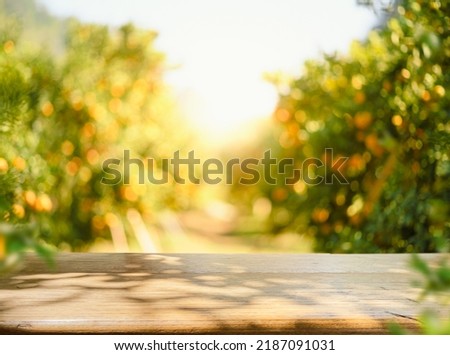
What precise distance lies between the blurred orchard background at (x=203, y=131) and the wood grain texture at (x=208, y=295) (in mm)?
248

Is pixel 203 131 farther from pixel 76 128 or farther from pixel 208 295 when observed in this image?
pixel 208 295

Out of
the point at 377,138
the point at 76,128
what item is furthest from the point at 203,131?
the point at 377,138

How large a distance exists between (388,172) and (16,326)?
6.85 ft

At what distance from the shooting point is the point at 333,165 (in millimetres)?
3342

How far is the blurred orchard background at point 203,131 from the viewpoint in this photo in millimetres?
2555

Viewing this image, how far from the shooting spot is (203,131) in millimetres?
7012

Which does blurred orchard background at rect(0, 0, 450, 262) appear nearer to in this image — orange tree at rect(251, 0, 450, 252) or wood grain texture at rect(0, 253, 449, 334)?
orange tree at rect(251, 0, 450, 252)

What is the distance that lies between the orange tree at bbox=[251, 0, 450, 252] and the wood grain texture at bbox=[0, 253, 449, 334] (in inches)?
24.4

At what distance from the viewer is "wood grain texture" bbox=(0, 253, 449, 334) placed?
113 cm

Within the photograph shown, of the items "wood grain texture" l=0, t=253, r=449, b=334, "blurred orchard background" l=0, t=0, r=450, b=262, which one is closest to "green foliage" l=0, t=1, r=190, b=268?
"blurred orchard background" l=0, t=0, r=450, b=262

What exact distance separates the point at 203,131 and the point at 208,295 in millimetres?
5738

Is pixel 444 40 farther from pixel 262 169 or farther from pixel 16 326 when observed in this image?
pixel 262 169

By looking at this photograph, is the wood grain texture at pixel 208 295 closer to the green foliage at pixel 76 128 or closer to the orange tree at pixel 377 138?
the orange tree at pixel 377 138

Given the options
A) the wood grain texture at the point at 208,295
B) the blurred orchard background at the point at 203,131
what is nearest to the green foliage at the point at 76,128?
the blurred orchard background at the point at 203,131
